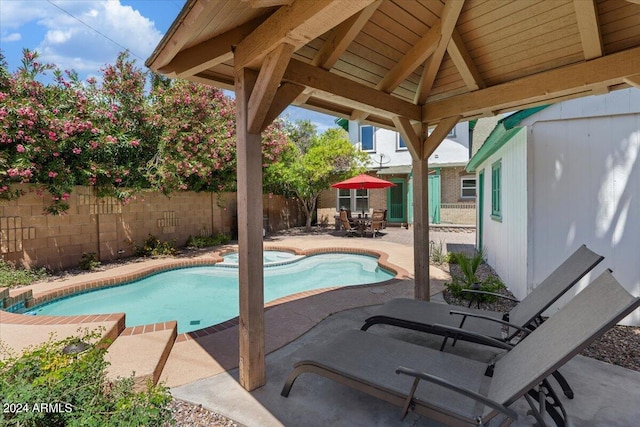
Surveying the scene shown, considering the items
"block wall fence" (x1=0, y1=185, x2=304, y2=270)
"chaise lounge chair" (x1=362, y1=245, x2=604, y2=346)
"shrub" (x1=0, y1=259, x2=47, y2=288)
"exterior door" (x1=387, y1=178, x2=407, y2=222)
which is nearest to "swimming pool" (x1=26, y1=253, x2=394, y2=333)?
"shrub" (x1=0, y1=259, x2=47, y2=288)

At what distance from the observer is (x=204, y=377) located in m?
3.17

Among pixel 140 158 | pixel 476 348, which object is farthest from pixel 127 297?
pixel 476 348

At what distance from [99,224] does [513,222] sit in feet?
32.6

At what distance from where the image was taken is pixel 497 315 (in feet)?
12.8

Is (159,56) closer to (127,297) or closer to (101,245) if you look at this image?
(127,297)

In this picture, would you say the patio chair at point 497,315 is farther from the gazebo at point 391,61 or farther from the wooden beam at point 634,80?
the wooden beam at point 634,80

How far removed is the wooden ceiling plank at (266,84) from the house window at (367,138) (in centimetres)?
1689

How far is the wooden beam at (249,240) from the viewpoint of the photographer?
2.90 metres

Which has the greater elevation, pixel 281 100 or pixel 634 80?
pixel 634 80

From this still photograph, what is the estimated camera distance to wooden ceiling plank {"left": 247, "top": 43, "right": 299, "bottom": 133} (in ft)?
8.47

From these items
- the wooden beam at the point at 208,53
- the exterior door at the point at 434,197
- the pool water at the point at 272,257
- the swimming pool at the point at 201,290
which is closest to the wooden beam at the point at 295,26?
the wooden beam at the point at 208,53

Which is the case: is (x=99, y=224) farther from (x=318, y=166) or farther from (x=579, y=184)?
(x=579, y=184)

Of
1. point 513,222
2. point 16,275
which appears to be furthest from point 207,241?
point 513,222

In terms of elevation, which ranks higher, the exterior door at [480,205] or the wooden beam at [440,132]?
the wooden beam at [440,132]
